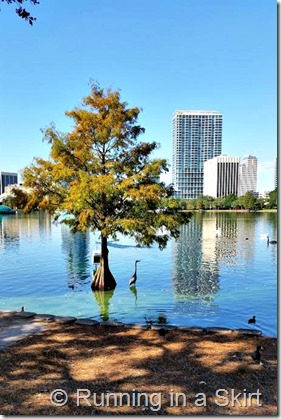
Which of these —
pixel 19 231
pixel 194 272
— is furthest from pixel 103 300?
pixel 19 231

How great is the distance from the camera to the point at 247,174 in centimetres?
13075

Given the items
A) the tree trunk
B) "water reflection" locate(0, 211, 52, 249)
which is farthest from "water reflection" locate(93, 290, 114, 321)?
"water reflection" locate(0, 211, 52, 249)

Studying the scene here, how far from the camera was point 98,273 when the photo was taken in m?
14.6

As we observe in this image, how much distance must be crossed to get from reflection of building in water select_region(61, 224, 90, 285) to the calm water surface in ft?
0.18

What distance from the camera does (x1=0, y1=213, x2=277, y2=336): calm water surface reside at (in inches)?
444

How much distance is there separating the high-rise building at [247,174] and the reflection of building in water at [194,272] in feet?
352

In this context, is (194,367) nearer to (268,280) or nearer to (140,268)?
(268,280)

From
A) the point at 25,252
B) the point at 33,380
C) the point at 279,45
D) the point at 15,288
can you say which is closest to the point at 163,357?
the point at 33,380

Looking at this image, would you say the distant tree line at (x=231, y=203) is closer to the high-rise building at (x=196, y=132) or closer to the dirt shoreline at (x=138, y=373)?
the high-rise building at (x=196, y=132)

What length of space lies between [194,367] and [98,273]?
977 centimetres

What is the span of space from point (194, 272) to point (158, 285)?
3688mm

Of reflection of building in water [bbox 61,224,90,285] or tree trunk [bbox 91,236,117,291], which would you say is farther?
reflection of building in water [bbox 61,224,90,285]

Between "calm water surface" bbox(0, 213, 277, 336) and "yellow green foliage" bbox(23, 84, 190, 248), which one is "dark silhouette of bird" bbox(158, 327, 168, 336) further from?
"yellow green foliage" bbox(23, 84, 190, 248)

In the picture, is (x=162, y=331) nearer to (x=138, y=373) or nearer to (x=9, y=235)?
(x=138, y=373)
